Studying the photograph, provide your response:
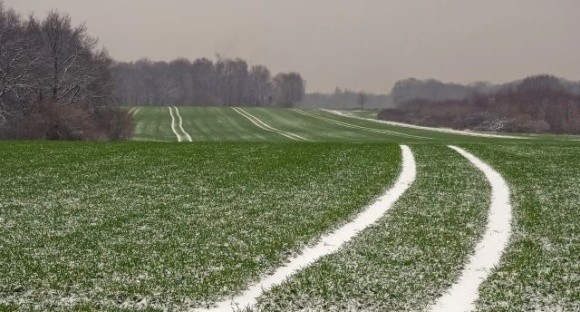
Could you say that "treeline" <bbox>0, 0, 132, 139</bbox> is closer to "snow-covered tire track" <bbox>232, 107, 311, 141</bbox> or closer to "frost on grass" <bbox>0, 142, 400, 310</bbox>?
"frost on grass" <bbox>0, 142, 400, 310</bbox>

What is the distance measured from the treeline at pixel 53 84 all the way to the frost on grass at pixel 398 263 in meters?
37.1

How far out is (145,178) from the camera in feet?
63.5

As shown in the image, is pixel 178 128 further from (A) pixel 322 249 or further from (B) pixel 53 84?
(A) pixel 322 249

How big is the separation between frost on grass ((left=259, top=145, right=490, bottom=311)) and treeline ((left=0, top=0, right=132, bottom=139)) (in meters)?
37.1

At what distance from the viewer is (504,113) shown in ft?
341

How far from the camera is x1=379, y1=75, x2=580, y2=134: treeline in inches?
3954

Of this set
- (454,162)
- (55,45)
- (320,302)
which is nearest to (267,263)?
(320,302)

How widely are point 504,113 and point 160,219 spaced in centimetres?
10473

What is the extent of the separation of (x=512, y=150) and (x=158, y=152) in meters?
21.3

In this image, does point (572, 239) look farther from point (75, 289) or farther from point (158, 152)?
point (158, 152)

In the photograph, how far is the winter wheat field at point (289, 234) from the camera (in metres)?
7.64

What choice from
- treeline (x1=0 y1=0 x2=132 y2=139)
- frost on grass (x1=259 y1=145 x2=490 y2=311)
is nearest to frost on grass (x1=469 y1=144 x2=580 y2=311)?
frost on grass (x1=259 y1=145 x2=490 y2=311)

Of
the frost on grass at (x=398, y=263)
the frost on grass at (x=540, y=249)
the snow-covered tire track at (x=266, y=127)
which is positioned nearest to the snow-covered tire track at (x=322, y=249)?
the frost on grass at (x=398, y=263)

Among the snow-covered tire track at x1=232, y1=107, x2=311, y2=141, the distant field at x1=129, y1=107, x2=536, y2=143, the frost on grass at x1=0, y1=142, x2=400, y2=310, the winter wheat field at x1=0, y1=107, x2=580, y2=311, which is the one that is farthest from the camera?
the snow-covered tire track at x1=232, y1=107, x2=311, y2=141
